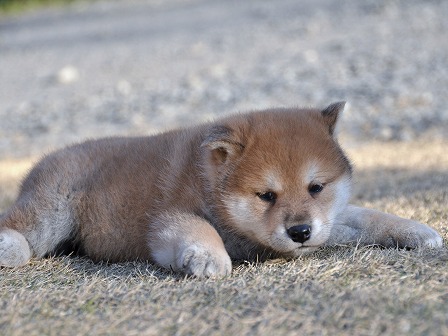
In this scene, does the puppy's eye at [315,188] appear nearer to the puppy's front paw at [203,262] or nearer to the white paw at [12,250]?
the puppy's front paw at [203,262]

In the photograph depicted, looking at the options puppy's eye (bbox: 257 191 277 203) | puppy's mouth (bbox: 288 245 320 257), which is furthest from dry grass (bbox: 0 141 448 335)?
puppy's eye (bbox: 257 191 277 203)

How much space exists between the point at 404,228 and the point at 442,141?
203 inches

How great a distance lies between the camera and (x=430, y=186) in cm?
645

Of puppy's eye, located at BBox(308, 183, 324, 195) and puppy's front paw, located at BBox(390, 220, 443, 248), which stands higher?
puppy's eye, located at BBox(308, 183, 324, 195)

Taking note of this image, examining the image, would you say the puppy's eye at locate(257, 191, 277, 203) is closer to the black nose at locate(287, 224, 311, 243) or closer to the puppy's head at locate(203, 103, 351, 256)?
the puppy's head at locate(203, 103, 351, 256)

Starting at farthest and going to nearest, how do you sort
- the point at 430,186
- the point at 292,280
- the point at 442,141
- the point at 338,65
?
the point at 338,65
the point at 442,141
the point at 430,186
the point at 292,280

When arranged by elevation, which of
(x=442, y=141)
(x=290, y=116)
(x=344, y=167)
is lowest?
(x=442, y=141)

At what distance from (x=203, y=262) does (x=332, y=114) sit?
134 cm

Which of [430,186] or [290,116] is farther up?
[290,116]

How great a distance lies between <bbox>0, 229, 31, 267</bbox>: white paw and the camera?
14.8 ft

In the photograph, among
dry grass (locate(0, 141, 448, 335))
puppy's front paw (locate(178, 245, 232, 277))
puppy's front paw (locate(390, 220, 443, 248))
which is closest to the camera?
dry grass (locate(0, 141, 448, 335))

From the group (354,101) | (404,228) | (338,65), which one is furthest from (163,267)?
(338,65)

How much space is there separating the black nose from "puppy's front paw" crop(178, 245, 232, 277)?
1.26ft

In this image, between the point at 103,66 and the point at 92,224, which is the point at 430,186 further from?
the point at 103,66
